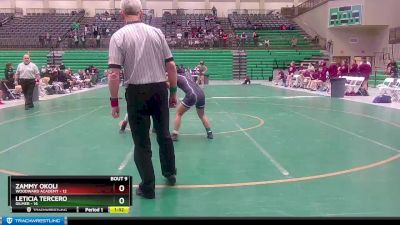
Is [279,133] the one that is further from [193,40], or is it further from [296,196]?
[193,40]

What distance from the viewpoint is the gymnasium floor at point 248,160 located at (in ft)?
14.0

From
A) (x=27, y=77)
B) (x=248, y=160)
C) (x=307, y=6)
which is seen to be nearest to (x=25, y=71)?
(x=27, y=77)

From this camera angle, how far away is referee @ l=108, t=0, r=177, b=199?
14.2 feet

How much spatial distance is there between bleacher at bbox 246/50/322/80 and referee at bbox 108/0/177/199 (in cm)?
3154

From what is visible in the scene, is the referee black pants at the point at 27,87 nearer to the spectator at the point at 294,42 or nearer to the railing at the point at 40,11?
the spectator at the point at 294,42

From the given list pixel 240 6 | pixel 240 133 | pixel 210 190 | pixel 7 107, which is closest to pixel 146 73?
pixel 210 190

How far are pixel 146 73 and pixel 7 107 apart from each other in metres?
11.2

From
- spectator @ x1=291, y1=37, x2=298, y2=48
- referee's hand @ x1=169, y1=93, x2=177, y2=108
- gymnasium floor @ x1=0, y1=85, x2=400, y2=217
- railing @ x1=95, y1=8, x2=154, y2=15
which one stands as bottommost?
gymnasium floor @ x1=0, y1=85, x2=400, y2=217

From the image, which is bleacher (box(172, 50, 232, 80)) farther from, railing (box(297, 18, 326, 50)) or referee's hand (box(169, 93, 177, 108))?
referee's hand (box(169, 93, 177, 108))

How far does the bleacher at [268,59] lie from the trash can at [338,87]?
58.9 feet

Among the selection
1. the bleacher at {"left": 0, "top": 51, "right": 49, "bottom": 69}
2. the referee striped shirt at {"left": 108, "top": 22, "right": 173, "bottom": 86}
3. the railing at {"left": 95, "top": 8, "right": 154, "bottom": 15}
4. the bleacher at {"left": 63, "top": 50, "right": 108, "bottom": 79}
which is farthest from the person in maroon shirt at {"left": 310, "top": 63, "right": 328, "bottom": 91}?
the railing at {"left": 95, "top": 8, "right": 154, "bottom": 15}

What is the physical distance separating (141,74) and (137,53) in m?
0.21

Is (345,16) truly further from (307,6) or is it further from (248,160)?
(248,160)

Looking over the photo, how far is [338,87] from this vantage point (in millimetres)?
17297
